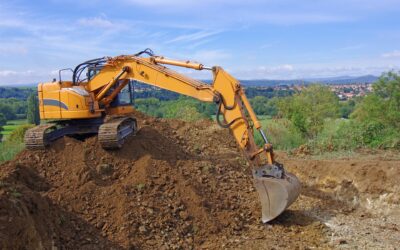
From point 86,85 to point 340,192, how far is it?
623 centimetres

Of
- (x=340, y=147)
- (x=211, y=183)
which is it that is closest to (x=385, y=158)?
(x=340, y=147)

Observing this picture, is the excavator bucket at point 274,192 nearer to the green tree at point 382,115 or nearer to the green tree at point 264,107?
the green tree at point 382,115

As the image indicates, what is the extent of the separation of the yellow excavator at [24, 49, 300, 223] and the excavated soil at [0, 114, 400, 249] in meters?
0.49

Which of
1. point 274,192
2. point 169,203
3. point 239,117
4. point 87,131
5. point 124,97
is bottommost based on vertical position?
point 169,203

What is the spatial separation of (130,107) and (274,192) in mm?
4824

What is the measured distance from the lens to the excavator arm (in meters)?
7.69

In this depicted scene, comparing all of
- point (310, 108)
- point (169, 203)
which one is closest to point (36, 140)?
point (169, 203)

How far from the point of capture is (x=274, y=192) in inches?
302

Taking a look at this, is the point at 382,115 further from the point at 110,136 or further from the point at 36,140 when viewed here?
the point at 36,140

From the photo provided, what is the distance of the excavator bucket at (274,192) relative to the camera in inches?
299

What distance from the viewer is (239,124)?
8016 mm

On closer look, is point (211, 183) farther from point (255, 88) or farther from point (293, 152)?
point (255, 88)

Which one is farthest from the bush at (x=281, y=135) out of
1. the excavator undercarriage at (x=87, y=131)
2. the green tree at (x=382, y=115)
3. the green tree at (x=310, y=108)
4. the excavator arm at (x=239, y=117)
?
the excavator arm at (x=239, y=117)

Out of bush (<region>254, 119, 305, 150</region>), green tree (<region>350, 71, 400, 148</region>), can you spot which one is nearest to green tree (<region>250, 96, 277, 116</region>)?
bush (<region>254, 119, 305, 150</region>)
